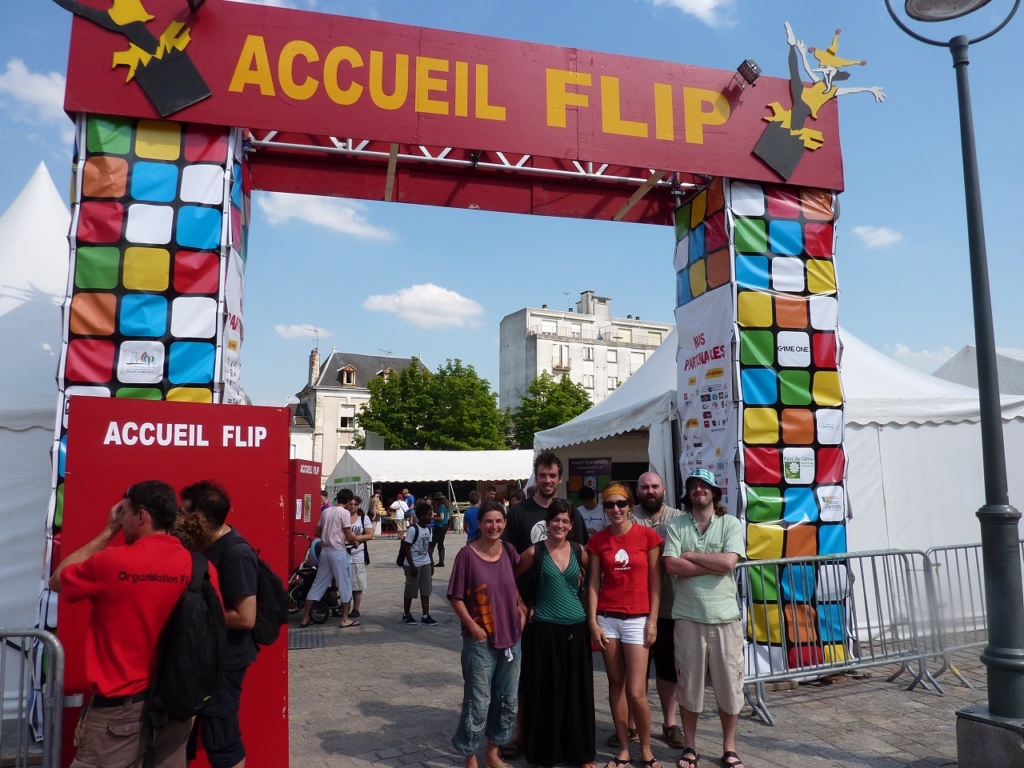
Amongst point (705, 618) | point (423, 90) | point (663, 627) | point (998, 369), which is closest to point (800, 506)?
point (663, 627)

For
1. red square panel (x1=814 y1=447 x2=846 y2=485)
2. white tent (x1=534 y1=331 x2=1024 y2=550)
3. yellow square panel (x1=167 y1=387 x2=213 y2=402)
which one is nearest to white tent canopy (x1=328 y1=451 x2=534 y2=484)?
white tent (x1=534 y1=331 x2=1024 y2=550)

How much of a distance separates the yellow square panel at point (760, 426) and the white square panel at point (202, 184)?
465 cm

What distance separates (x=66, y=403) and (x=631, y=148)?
189 inches

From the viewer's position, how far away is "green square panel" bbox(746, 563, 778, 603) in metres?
6.18

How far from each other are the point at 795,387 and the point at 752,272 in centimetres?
110

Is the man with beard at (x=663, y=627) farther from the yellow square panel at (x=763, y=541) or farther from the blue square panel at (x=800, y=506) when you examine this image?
the blue square panel at (x=800, y=506)

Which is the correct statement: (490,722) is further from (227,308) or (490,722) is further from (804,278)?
(804,278)

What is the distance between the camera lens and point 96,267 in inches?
208

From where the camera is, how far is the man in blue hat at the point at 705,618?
4559 mm

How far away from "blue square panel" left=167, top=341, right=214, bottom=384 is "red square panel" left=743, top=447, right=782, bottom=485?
14.5ft

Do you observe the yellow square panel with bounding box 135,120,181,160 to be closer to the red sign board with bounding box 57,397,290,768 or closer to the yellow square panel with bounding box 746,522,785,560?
the red sign board with bounding box 57,397,290,768

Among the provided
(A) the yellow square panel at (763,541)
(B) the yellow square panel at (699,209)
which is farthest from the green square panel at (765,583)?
(B) the yellow square panel at (699,209)

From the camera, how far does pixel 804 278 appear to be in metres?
6.81

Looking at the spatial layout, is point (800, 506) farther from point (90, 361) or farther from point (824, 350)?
point (90, 361)
